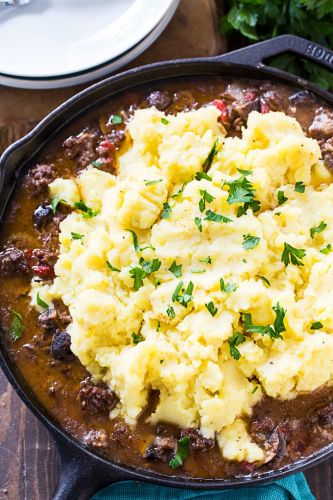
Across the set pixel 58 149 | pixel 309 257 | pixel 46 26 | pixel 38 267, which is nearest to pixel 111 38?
pixel 46 26

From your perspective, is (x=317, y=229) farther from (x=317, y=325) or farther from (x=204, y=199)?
(x=204, y=199)

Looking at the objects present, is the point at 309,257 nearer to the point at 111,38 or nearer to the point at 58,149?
the point at 58,149

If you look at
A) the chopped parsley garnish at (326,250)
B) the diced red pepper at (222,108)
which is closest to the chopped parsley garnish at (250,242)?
the chopped parsley garnish at (326,250)

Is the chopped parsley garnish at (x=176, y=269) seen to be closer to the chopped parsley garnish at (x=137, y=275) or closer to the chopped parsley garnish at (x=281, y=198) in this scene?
the chopped parsley garnish at (x=137, y=275)

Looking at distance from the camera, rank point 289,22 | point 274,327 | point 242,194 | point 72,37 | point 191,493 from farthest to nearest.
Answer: point 289,22
point 72,37
point 191,493
point 242,194
point 274,327

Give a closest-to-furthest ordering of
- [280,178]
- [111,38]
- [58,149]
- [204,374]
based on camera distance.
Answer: [204,374] → [280,178] → [58,149] → [111,38]

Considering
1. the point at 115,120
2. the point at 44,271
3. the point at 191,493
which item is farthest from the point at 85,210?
the point at 191,493
